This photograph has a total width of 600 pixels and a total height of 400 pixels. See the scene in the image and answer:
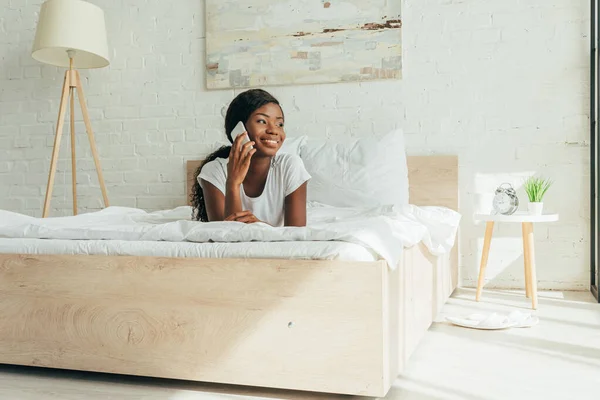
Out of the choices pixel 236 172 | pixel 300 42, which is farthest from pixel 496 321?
pixel 300 42

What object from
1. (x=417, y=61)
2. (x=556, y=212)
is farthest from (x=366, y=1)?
(x=556, y=212)

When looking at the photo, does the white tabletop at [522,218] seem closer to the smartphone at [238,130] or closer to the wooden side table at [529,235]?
the wooden side table at [529,235]

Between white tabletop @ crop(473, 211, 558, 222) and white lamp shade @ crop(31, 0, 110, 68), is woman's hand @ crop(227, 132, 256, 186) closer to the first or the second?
white tabletop @ crop(473, 211, 558, 222)

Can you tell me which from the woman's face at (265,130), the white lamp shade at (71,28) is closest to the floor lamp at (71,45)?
the white lamp shade at (71,28)

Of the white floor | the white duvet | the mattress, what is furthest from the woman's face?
the white floor

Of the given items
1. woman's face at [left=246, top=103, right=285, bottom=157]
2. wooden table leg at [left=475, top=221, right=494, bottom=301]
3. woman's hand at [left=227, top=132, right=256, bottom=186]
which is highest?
woman's face at [left=246, top=103, right=285, bottom=157]

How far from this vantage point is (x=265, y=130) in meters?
2.38

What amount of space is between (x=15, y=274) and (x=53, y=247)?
0.14 metres

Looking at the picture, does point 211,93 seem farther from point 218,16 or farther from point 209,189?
point 209,189

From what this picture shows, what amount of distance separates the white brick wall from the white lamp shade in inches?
13.9

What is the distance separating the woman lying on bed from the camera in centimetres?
230

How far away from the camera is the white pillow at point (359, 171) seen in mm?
3305

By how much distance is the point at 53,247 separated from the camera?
2.03 m

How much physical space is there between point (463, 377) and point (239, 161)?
1.00m
